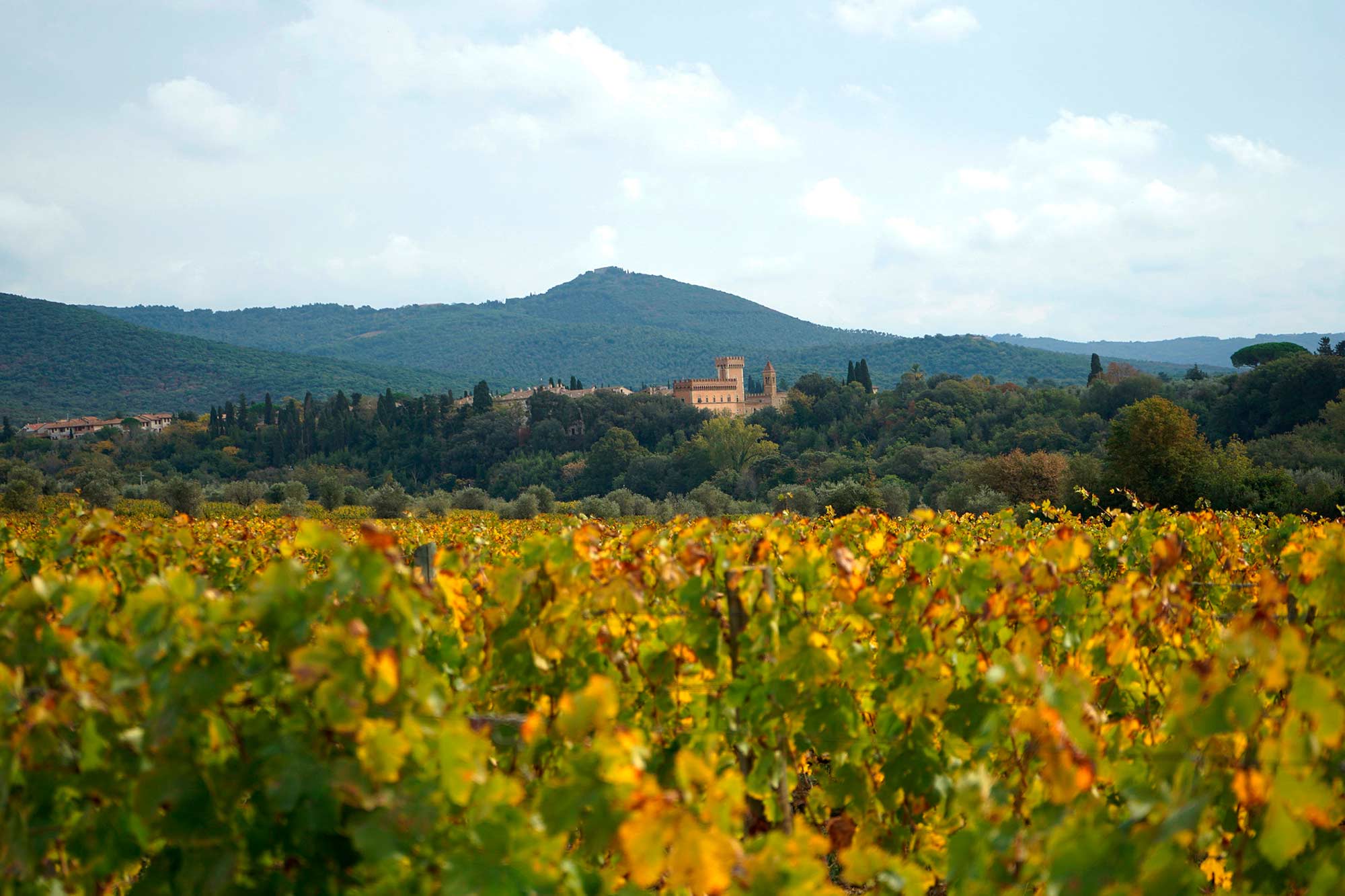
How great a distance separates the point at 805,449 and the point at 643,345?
102 m

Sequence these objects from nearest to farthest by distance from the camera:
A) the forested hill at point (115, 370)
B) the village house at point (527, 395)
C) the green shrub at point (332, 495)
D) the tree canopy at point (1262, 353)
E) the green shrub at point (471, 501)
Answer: the green shrub at point (332, 495) → the green shrub at point (471, 501) → the tree canopy at point (1262, 353) → the village house at point (527, 395) → the forested hill at point (115, 370)

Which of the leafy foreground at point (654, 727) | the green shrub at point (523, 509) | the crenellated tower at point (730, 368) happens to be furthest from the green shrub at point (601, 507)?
the crenellated tower at point (730, 368)

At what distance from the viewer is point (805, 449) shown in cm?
5900

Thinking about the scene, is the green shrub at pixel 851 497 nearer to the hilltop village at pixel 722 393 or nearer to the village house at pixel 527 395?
the village house at pixel 527 395

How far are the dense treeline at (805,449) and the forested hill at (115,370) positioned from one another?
32897mm

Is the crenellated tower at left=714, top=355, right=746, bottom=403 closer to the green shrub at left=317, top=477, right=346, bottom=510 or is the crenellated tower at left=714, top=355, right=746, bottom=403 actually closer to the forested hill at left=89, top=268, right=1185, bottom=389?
the forested hill at left=89, top=268, right=1185, bottom=389

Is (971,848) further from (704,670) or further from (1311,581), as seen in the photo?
(1311,581)

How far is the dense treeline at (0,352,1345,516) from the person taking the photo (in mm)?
26500

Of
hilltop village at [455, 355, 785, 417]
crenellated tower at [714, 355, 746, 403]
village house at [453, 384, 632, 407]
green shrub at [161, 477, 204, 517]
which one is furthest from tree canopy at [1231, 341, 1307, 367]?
green shrub at [161, 477, 204, 517]

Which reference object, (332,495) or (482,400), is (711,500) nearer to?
(332,495)

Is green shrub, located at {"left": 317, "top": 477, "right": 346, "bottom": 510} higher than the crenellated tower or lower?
lower

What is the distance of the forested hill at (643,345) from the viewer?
130375 mm

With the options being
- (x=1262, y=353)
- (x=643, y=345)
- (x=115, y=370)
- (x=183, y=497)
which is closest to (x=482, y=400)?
(x=183, y=497)

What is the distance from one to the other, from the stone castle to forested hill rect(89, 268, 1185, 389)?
146 ft
